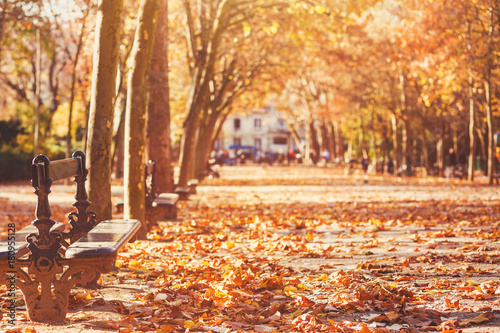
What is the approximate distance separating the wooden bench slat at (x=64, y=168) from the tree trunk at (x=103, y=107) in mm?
695

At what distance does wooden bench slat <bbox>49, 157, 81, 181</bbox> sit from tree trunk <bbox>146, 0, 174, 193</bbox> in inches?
273

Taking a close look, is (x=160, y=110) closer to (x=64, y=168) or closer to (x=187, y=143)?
(x=187, y=143)

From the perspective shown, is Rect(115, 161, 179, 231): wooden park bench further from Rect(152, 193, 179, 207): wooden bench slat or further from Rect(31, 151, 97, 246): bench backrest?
Rect(31, 151, 97, 246): bench backrest

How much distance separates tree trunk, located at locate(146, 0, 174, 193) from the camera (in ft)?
44.3

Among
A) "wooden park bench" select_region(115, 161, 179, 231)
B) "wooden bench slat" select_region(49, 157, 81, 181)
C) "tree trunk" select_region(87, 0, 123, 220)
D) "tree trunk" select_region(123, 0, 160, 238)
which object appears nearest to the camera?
"wooden bench slat" select_region(49, 157, 81, 181)

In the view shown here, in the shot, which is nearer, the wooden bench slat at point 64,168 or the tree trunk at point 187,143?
the wooden bench slat at point 64,168

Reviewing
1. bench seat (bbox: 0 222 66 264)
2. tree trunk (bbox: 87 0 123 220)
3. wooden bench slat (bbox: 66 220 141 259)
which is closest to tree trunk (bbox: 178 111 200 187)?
tree trunk (bbox: 87 0 123 220)

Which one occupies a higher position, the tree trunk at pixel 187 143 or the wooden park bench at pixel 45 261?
the tree trunk at pixel 187 143

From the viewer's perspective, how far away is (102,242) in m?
5.29

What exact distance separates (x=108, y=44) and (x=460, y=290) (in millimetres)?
4329

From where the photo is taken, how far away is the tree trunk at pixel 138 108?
360 inches

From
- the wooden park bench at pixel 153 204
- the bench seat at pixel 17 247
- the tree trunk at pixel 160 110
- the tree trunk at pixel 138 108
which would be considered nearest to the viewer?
the bench seat at pixel 17 247

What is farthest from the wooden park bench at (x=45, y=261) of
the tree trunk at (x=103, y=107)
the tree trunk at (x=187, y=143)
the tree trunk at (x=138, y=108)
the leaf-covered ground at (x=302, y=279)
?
the tree trunk at (x=187, y=143)

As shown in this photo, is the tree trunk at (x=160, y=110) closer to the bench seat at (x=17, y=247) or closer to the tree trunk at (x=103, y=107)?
the tree trunk at (x=103, y=107)
